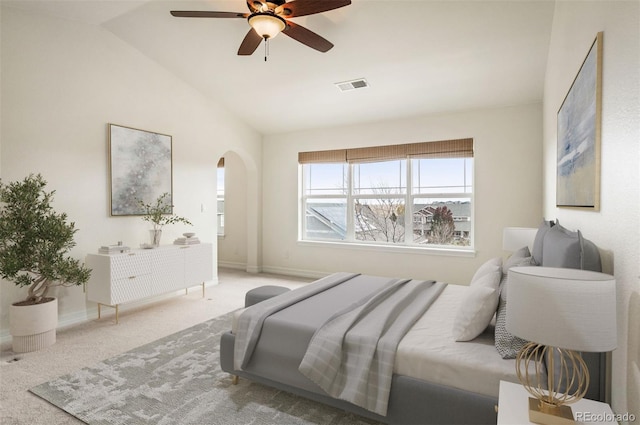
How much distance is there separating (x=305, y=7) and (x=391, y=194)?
3366 mm

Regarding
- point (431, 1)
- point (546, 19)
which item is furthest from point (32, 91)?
point (546, 19)

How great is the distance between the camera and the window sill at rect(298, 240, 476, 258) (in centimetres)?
471

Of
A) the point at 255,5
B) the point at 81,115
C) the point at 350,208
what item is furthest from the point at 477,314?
the point at 81,115

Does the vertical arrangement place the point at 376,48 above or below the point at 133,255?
above

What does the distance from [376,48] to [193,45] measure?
2046 millimetres

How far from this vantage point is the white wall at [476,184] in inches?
172

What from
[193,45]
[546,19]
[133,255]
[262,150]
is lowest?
[133,255]

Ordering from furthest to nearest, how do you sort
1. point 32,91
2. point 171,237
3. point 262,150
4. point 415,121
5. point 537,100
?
1. point 262,150
2. point 415,121
3. point 171,237
4. point 537,100
5. point 32,91

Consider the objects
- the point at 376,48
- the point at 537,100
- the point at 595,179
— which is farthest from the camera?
the point at 537,100

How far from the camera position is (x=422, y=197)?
5086mm

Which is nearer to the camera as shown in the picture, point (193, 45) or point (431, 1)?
point (431, 1)

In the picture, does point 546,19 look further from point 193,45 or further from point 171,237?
point 171,237

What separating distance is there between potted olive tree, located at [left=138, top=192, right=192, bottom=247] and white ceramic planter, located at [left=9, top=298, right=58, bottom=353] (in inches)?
51.0
